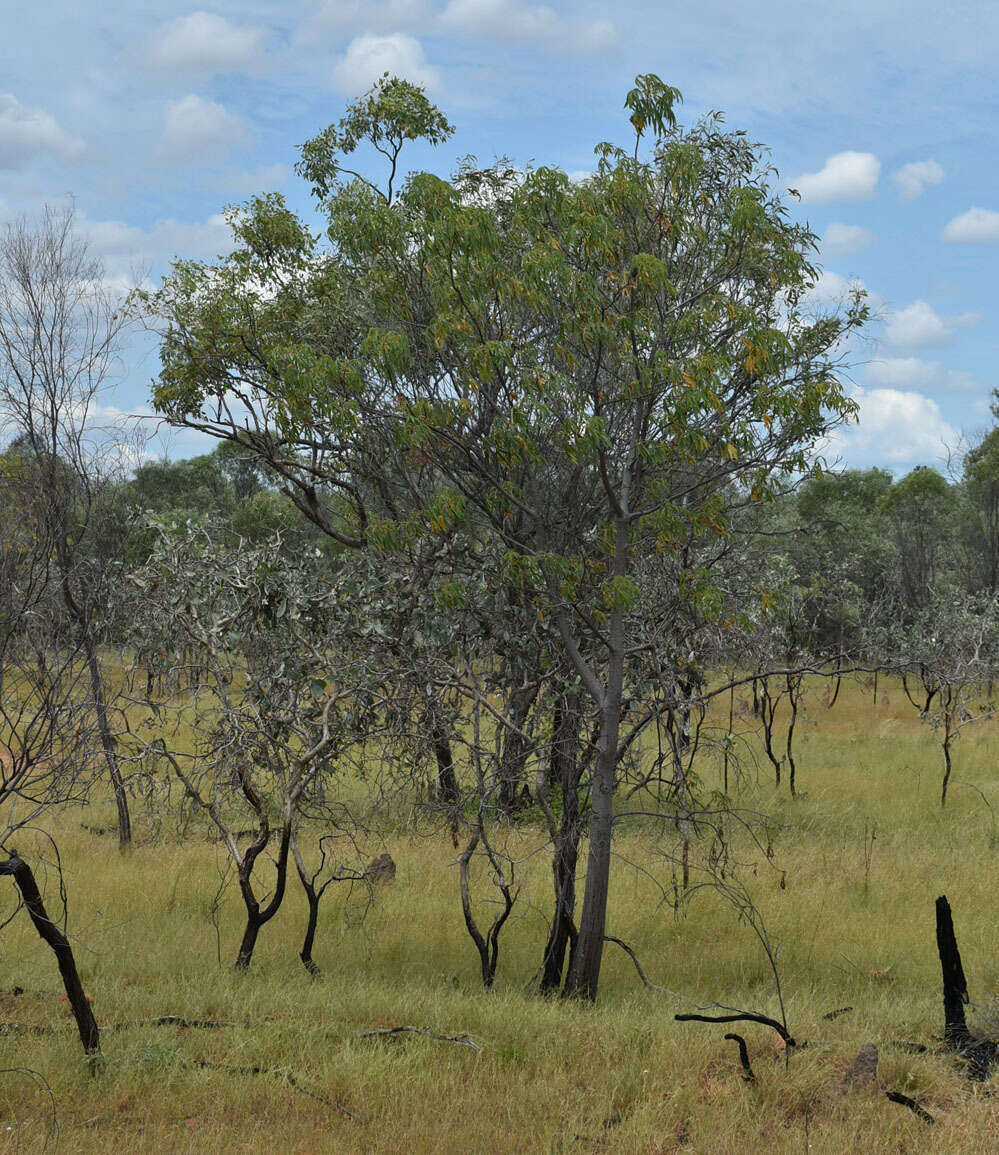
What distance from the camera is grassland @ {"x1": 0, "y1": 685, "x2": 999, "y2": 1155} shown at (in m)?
5.76

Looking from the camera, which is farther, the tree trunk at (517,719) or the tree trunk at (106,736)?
the tree trunk at (106,736)

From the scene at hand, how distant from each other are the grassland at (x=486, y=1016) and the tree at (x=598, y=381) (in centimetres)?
170

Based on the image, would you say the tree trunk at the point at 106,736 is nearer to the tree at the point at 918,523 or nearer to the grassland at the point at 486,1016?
the grassland at the point at 486,1016

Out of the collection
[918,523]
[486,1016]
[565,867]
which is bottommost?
[486,1016]

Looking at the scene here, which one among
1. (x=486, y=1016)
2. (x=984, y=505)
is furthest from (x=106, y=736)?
(x=984, y=505)

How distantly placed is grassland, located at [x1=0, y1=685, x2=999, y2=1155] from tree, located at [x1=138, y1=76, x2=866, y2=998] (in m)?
1.70

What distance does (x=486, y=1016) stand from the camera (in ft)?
24.7

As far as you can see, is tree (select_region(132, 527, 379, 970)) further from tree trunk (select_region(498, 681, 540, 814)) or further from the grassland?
tree trunk (select_region(498, 681, 540, 814))

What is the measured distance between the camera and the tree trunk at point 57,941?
18.3 ft

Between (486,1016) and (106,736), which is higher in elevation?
(106,736)

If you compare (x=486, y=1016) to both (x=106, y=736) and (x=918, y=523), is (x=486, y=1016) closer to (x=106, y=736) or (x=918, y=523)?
(x=106, y=736)

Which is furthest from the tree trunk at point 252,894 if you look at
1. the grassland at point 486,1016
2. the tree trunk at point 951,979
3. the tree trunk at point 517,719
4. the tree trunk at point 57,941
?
the tree trunk at point 951,979

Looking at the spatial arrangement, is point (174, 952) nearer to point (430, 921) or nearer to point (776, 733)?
point (430, 921)

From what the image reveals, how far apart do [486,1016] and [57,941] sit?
10.7 ft
